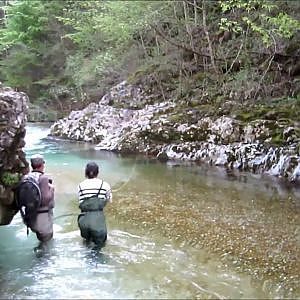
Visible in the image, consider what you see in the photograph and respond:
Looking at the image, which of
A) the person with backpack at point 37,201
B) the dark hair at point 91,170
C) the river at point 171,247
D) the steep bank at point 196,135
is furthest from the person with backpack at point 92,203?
the steep bank at point 196,135

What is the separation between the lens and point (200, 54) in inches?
721

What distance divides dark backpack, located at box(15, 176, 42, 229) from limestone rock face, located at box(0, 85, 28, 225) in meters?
0.16

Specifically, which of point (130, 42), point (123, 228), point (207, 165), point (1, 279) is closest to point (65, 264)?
point (1, 279)

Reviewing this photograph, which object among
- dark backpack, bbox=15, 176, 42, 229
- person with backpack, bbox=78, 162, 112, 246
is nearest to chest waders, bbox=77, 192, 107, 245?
person with backpack, bbox=78, 162, 112, 246

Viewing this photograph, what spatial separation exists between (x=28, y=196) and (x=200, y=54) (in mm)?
13448

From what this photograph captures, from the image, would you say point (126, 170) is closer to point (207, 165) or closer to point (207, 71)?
point (207, 165)

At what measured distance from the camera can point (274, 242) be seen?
696 centimetres

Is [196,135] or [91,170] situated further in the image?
[196,135]

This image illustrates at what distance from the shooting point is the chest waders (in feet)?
20.7

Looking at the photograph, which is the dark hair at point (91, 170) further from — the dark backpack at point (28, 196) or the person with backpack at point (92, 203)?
the dark backpack at point (28, 196)

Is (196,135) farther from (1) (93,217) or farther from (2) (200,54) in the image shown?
(1) (93,217)

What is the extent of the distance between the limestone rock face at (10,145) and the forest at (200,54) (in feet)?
27.7

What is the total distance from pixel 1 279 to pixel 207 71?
14387 mm

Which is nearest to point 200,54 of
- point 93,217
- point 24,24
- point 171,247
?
point 171,247
